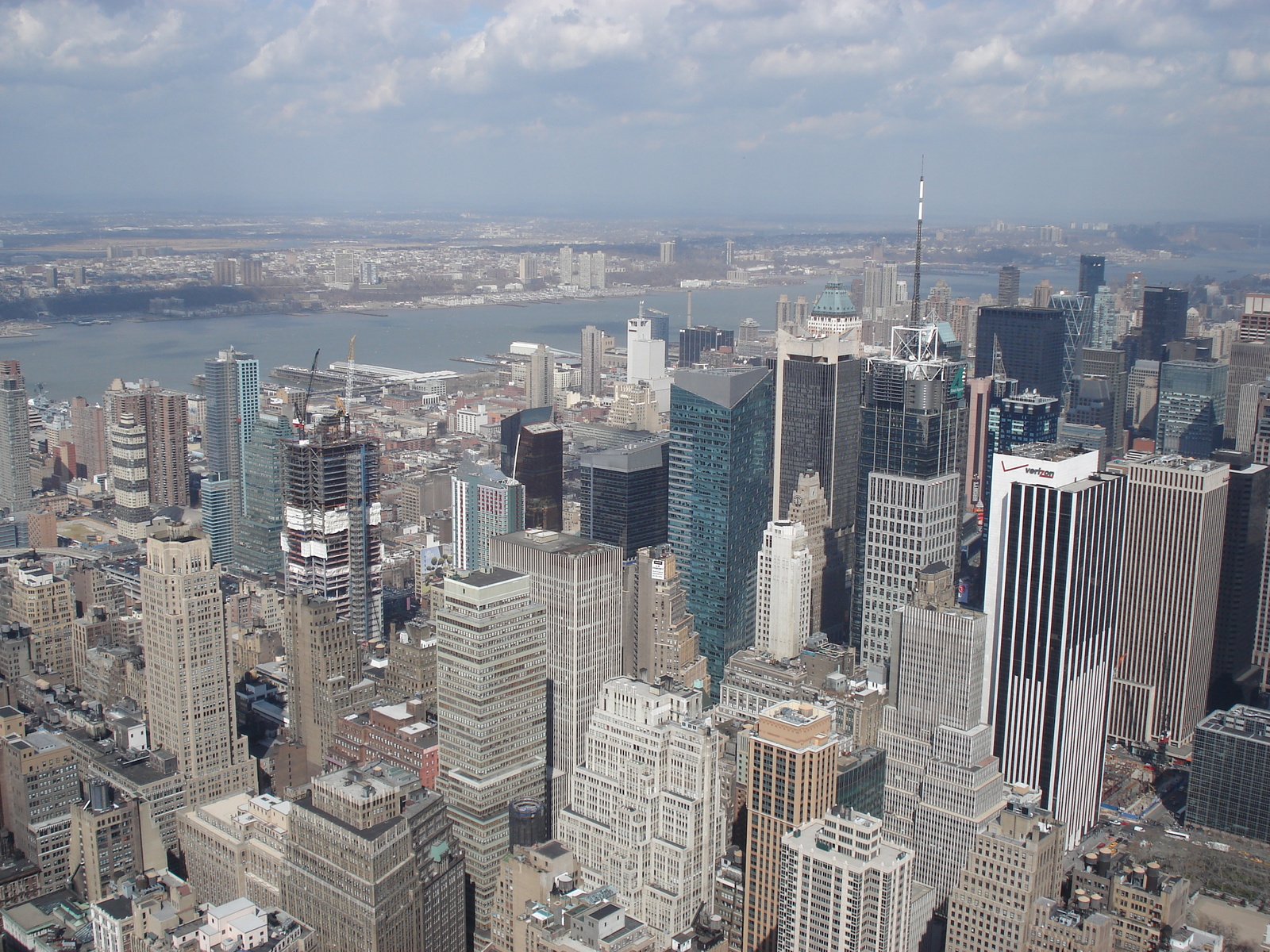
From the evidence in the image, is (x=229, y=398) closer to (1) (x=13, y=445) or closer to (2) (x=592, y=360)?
(1) (x=13, y=445)

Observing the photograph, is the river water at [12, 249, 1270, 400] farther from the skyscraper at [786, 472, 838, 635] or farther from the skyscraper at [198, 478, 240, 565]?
the skyscraper at [786, 472, 838, 635]

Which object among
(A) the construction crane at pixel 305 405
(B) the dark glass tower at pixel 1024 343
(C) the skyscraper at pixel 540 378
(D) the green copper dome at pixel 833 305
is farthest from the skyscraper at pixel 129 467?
(B) the dark glass tower at pixel 1024 343

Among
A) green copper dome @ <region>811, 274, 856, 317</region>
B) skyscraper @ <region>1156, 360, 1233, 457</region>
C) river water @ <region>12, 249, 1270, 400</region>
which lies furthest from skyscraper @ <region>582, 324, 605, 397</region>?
skyscraper @ <region>1156, 360, 1233, 457</region>

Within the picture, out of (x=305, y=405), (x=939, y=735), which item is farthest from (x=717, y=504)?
(x=305, y=405)

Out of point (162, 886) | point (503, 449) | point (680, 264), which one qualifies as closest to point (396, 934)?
point (162, 886)

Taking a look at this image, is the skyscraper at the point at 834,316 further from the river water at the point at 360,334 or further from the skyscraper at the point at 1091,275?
the skyscraper at the point at 1091,275

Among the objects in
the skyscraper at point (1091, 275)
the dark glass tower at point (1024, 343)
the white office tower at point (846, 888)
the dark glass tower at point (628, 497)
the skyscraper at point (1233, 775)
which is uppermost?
the skyscraper at point (1091, 275)
